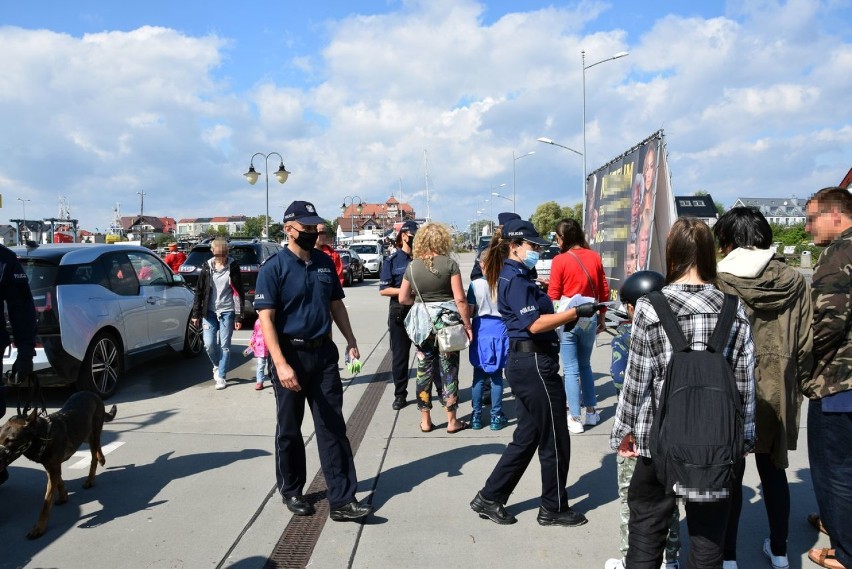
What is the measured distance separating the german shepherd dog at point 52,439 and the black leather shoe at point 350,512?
1708mm

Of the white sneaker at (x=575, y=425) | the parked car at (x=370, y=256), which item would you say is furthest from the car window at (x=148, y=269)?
the parked car at (x=370, y=256)

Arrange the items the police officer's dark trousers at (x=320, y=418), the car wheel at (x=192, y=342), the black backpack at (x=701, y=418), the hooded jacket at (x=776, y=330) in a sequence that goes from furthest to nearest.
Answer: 1. the car wheel at (x=192, y=342)
2. the police officer's dark trousers at (x=320, y=418)
3. the hooded jacket at (x=776, y=330)
4. the black backpack at (x=701, y=418)

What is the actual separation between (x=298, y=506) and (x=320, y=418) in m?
0.59

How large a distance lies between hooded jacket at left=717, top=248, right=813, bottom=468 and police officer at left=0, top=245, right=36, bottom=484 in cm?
433

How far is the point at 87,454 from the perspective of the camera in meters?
5.32

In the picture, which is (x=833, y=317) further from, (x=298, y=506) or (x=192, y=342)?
(x=192, y=342)

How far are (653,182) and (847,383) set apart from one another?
502cm

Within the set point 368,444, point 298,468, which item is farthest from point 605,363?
point 298,468

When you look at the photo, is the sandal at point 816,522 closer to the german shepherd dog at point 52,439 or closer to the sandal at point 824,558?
the sandal at point 824,558

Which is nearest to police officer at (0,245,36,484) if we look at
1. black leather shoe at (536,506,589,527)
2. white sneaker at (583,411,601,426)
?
black leather shoe at (536,506,589,527)

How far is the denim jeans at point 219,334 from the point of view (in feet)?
25.0

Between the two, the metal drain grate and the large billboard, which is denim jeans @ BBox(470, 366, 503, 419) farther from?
the large billboard

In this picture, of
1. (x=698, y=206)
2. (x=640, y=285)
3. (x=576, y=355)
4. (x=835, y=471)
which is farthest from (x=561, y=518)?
(x=698, y=206)

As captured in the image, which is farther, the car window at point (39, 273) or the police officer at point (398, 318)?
the police officer at point (398, 318)
